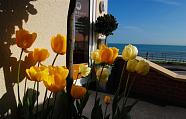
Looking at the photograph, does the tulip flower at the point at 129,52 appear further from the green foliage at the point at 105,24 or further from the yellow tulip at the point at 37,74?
the green foliage at the point at 105,24

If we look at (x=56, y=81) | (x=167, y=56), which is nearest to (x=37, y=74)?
(x=56, y=81)

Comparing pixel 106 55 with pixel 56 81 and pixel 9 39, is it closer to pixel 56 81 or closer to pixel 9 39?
pixel 56 81

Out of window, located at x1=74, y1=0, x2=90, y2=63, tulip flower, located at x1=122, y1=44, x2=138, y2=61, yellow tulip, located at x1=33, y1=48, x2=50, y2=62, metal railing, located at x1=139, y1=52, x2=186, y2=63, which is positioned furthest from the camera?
metal railing, located at x1=139, y1=52, x2=186, y2=63

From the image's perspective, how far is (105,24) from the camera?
22.5 feet

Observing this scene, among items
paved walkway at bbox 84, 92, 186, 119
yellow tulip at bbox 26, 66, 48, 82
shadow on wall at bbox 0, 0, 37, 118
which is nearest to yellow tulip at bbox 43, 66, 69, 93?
yellow tulip at bbox 26, 66, 48, 82

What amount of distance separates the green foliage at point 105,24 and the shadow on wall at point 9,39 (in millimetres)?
5152

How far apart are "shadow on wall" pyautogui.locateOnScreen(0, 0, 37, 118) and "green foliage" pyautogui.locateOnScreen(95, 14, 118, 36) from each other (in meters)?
5.15

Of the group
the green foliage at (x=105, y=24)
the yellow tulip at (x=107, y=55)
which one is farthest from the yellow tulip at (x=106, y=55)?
the green foliage at (x=105, y=24)

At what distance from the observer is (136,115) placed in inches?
166

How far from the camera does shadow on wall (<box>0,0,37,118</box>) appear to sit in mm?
1639

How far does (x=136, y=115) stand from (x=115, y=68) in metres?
2.09

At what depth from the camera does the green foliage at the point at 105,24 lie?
6.86m

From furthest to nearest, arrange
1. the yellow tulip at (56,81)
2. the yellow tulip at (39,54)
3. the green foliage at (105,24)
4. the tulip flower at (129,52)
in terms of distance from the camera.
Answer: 1. the green foliage at (105,24)
2. the tulip flower at (129,52)
3. the yellow tulip at (39,54)
4. the yellow tulip at (56,81)

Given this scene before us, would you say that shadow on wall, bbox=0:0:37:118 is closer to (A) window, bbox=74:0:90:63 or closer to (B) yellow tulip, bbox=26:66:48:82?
(B) yellow tulip, bbox=26:66:48:82
